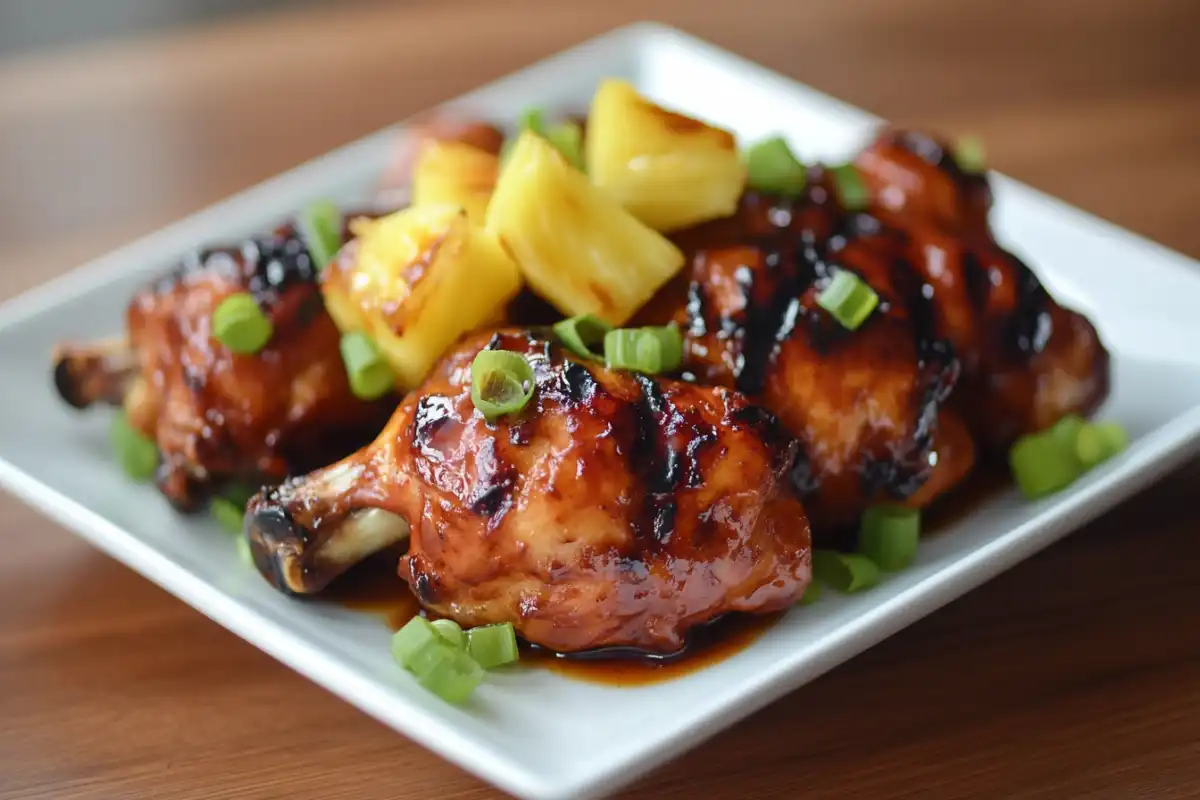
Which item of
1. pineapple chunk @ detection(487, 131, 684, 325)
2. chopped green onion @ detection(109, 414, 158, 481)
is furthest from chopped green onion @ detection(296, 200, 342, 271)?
chopped green onion @ detection(109, 414, 158, 481)

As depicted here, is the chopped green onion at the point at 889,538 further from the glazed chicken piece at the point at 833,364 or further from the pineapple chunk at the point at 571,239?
the pineapple chunk at the point at 571,239

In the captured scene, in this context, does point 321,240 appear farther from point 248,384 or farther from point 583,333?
point 583,333

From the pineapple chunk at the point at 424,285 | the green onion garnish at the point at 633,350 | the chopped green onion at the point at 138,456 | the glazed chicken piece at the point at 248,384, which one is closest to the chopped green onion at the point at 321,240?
the glazed chicken piece at the point at 248,384

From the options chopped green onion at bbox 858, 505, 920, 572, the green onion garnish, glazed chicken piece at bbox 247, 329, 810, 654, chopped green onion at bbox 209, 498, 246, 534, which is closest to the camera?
glazed chicken piece at bbox 247, 329, 810, 654

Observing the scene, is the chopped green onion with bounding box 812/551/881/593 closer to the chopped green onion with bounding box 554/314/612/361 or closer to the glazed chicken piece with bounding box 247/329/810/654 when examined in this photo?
the glazed chicken piece with bounding box 247/329/810/654

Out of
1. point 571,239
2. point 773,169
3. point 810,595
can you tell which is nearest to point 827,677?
point 810,595

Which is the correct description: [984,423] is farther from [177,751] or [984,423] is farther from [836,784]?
[177,751]

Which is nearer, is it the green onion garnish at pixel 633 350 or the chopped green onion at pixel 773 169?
the green onion garnish at pixel 633 350
